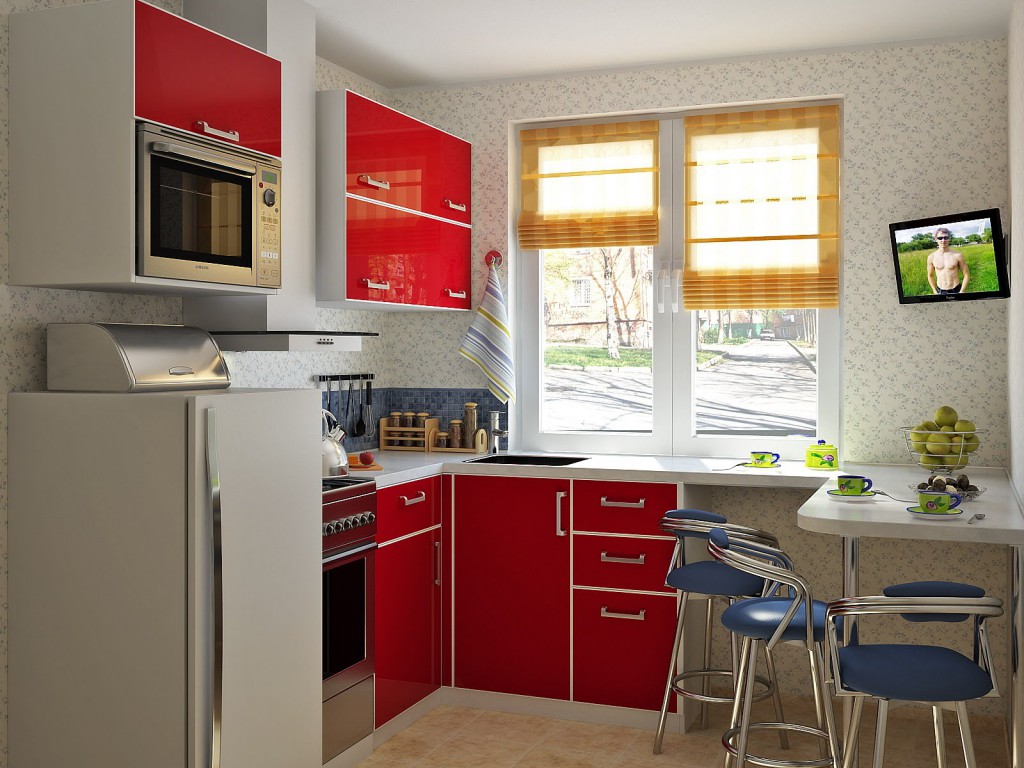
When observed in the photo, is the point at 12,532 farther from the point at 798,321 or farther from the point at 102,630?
the point at 798,321

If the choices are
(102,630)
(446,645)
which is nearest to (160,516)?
(102,630)

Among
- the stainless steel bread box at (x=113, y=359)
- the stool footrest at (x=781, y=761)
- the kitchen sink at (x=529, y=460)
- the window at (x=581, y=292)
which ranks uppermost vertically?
the window at (x=581, y=292)

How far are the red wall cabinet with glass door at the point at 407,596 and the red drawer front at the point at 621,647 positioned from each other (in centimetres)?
56

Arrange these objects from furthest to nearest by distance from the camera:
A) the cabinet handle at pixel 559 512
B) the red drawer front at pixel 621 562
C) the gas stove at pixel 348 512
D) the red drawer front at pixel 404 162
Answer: the cabinet handle at pixel 559 512, the red drawer front at pixel 621 562, the red drawer front at pixel 404 162, the gas stove at pixel 348 512

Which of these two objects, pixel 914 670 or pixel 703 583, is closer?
pixel 914 670

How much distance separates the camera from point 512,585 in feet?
13.2

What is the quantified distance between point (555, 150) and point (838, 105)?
121 centimetres

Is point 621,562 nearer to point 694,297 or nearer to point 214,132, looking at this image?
point 694,297

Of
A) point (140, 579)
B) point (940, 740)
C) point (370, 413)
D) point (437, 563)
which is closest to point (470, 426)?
point (370, 413)

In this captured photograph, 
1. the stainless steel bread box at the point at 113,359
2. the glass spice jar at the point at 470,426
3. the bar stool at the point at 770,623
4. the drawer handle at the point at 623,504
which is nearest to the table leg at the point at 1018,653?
the bar stool at the point at 770,623

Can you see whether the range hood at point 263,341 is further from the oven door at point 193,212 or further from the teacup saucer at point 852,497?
the teacup saucer at point 852,497

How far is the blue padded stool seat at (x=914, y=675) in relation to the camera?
2.31 m

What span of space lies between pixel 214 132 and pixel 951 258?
2.71 meters

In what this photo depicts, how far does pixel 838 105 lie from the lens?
4.18 m
